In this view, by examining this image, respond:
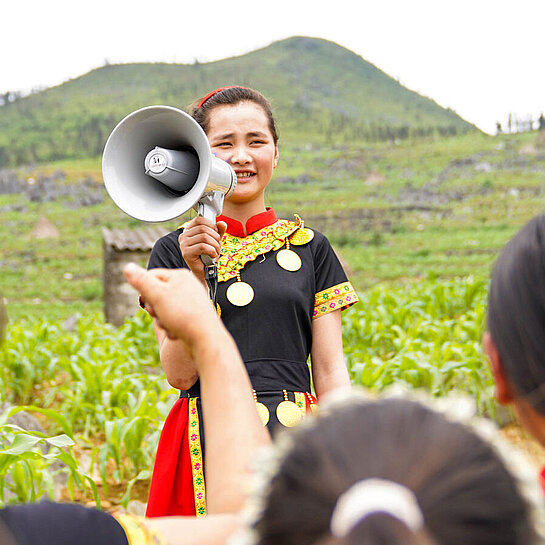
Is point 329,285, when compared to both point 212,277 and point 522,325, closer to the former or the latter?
point 212,277

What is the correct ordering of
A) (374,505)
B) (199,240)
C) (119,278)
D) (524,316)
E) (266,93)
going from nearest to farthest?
(374,505) < (524,316) < (199,240) < (119,278) < (266,93)

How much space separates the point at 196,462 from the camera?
1.61m

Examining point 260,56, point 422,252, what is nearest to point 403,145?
point 422,252

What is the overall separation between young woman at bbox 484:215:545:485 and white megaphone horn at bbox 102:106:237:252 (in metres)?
0.81

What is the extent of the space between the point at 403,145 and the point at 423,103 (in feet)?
156

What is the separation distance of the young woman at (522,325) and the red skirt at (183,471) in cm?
84

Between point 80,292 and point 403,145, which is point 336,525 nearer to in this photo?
point 80,292

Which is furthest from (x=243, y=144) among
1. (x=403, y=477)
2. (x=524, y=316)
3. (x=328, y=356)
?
(x=403, y=477)

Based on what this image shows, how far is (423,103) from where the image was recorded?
86.9 m

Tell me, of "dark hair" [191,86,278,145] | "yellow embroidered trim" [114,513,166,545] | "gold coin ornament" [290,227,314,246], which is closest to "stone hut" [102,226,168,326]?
"dark hair" [191,86,278,145]

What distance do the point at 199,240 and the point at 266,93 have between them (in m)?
50.0

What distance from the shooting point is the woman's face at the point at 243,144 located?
175 centimetres

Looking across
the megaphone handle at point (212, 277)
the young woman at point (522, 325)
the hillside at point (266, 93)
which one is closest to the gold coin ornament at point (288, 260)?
the megaphone handle at point (212, 277)

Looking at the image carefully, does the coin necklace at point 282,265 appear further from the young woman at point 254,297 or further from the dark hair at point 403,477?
the dark hair at point 403,477
